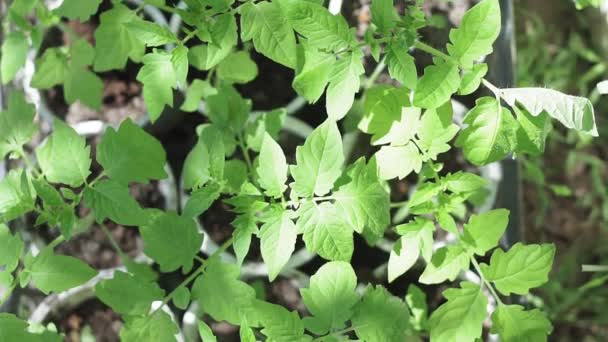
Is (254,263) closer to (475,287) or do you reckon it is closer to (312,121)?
(312,121)

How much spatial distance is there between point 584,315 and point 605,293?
2.3 inches

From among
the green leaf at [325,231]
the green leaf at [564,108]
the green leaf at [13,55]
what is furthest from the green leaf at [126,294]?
the green leaf at [564,108]

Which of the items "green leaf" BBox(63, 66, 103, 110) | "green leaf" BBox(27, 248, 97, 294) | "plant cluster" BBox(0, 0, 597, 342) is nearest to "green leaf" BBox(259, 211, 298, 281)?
"plant cluster" BBox(0, 0, 597, 342)

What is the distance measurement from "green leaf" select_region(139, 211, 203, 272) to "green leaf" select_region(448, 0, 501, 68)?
0.33 m

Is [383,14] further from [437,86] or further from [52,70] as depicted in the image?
[52,70]

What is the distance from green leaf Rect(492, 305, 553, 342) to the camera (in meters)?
0.66

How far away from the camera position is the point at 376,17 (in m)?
0.60

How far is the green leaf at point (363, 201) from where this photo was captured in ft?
2.02

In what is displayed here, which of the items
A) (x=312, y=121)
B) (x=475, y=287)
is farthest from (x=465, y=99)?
(x=475, y=287)

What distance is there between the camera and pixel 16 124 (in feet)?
2.58

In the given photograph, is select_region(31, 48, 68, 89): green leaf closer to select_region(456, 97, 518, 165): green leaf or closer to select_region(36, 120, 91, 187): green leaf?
select_region(36, 120, 91, 187): green leaf

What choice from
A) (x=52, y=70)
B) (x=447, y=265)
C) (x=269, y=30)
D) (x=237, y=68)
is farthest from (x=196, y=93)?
(x=447, y=265)

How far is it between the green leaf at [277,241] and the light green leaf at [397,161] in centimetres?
11

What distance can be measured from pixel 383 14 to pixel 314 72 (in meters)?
0.09
